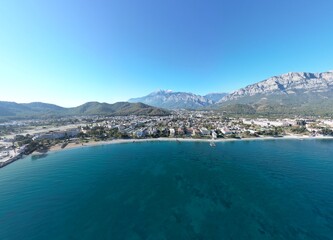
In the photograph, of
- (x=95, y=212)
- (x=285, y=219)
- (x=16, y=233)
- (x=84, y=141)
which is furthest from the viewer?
(x=84, y=141)

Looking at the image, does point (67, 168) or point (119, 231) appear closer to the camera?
point (119, 231)

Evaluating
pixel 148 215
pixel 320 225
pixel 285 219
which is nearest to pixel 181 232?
pixel 148 215

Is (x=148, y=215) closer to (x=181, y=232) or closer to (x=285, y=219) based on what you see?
(x=181, y=232)

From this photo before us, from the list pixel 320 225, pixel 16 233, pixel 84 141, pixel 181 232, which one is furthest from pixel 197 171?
pixel 84 141

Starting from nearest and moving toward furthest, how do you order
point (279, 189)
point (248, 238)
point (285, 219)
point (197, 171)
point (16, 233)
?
1. point (248, 238)
2. point (16, 233)
3. point (285, 219)
4. point (279, 189)
5. point (197, 171)

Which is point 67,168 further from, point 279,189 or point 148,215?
point 279,189

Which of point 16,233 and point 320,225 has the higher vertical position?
point 16,233
